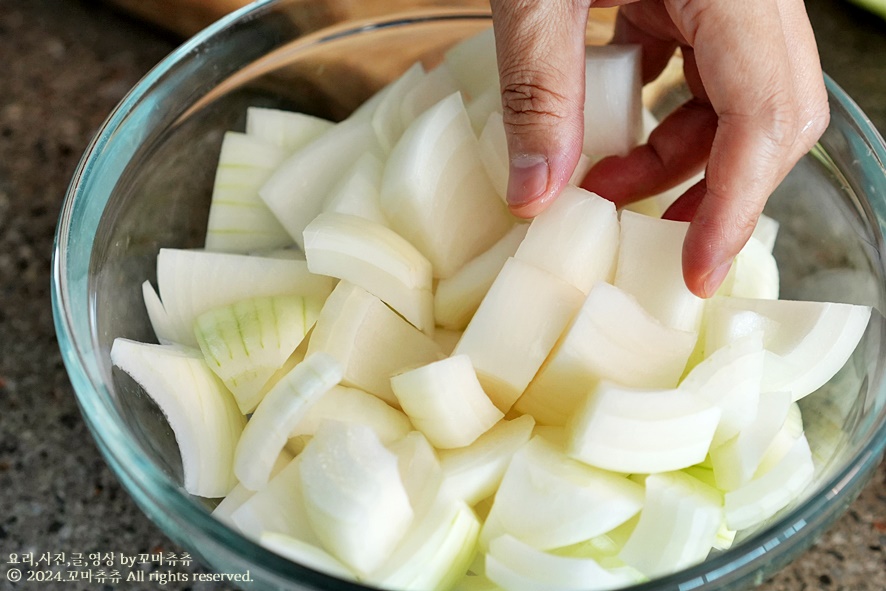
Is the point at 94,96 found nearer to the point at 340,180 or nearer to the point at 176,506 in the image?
the point at 340,180

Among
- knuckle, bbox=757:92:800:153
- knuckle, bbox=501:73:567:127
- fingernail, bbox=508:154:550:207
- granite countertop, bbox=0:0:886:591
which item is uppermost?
knuckle, bbox=501:73:567:127

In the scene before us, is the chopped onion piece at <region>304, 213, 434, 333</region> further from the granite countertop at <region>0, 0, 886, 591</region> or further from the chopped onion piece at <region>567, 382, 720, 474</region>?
the granite countertop at <region>0, 0, 886, 591</region>

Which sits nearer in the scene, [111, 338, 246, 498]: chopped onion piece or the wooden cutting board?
[111, 338, 246, 498]: chopped onion piece

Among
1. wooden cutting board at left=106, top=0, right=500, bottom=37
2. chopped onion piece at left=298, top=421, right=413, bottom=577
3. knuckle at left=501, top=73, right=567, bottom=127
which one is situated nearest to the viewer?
chopped onion piece at left=298, top=421, right=413, bottom=577

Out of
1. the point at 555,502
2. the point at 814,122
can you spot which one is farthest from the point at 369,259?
the point at 814,122

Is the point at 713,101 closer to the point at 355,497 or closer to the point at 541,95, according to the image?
the point at 541,95

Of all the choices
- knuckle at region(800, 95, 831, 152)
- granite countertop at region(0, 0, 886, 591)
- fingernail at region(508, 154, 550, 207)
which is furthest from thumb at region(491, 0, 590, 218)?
granite countertop at region(0, 0, 886, 591)

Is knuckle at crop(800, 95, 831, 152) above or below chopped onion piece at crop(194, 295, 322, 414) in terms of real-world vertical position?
above
